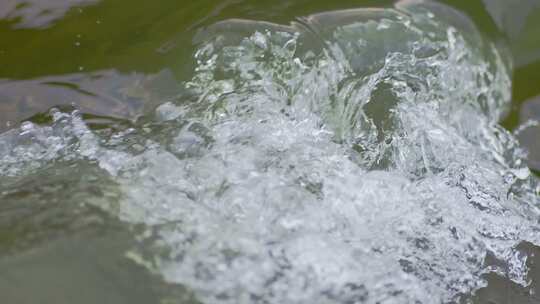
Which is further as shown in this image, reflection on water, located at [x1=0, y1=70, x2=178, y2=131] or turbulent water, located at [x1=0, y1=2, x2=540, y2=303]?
reflection on water, located at [x1=0, y1=70, x2=178, y2=131]

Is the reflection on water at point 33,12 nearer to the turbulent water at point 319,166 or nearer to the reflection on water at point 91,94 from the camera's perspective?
the reflection on water at point 91,94

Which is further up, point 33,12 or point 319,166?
point 33,12

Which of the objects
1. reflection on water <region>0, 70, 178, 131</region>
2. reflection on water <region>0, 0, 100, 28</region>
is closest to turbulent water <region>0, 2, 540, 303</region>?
reflection on water <region>0, 70, 178, 131</region>

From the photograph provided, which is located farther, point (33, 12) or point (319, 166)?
point (33, 12)

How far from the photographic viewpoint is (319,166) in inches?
67.3

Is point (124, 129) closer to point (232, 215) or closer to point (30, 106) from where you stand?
point (30, 106)

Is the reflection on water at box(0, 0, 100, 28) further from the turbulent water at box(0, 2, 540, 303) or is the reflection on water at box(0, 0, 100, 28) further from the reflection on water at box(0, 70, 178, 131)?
the turbulent water at box(0, 2, 540, 303)

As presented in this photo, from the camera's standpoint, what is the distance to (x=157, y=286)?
1.37 metres

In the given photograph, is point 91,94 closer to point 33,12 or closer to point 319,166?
point 33,12

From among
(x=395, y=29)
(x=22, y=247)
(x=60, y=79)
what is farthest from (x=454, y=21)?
(x=22, y=247)

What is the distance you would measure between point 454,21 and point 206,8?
79 cm

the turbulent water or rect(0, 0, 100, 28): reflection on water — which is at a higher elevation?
rect(0, 0, 100, 28): reflection on water

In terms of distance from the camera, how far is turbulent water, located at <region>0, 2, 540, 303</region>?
1485 millimetres

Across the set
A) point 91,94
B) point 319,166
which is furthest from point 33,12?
point 319,166
